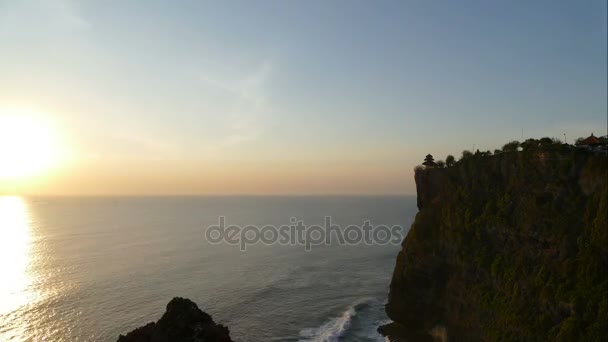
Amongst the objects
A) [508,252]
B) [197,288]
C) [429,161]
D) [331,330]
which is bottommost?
[331,330]

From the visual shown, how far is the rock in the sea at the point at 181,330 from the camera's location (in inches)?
1193

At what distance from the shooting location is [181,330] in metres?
30.5

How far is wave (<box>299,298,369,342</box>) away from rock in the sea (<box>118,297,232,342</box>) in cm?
1778

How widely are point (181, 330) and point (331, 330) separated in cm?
2375

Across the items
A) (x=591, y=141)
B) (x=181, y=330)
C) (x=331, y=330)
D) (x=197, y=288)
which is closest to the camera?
(x=181, y=330)

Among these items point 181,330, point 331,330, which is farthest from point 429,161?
point 181,330

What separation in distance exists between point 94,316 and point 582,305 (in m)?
57.3

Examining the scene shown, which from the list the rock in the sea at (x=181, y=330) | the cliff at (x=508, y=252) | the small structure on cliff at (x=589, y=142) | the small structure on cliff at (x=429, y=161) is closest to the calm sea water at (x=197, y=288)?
the cliff at (x=508, y=252)

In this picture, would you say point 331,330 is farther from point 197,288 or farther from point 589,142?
point 589,142

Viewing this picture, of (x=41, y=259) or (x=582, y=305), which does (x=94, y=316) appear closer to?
(x=41, y=259)

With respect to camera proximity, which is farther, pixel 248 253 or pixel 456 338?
pixel 248 253

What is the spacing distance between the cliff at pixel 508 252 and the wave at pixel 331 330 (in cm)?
601

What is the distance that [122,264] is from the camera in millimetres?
82750

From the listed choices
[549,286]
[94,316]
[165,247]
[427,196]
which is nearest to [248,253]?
[165,247]
